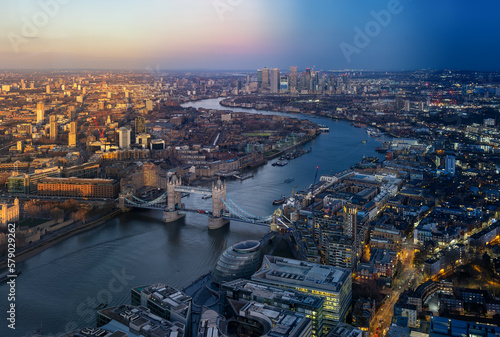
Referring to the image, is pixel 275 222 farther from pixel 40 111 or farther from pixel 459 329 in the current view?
pixel 40 111

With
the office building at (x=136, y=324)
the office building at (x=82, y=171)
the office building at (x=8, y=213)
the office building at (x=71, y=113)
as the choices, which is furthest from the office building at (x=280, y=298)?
the office building at (x=71, y=113)

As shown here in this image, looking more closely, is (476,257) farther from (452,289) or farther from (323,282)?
(323,282)

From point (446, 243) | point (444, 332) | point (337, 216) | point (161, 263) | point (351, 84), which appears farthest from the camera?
point (351, 84)

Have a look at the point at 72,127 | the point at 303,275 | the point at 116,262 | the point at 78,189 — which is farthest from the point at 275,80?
the point at 303,275

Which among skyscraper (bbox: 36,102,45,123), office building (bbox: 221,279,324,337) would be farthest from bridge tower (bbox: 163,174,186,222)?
skyscraper (bbox: 36,102,45,123)

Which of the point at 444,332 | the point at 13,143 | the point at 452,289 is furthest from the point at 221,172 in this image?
the point at 444,332

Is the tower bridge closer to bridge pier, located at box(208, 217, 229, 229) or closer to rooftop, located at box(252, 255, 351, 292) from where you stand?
bridge pier, located at box(208, 217, 229, 229)

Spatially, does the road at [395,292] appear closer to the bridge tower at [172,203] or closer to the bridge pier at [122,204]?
the bridge tower at [172,203]
